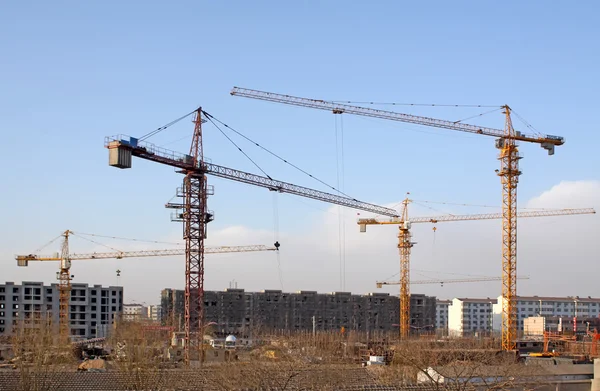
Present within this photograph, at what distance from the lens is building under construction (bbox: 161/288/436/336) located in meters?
99.4

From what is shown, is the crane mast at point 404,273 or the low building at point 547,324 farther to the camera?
the low building at point 547,324

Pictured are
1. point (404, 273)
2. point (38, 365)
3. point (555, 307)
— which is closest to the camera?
point (38, 365)

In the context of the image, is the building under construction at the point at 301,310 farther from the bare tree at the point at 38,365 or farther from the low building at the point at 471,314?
the bare tree at the point at 38,365

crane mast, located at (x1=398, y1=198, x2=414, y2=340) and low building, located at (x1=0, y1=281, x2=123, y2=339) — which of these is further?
low building, located at (x1=0, y1=281, x2=123, y2=339)

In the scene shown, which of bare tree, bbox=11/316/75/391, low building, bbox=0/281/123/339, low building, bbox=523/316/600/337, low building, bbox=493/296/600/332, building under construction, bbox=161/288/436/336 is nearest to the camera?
bare tree, bbox=11/316/75/391

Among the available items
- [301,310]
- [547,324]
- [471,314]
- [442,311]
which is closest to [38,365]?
[301,310]

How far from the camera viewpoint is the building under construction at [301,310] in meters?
99.4

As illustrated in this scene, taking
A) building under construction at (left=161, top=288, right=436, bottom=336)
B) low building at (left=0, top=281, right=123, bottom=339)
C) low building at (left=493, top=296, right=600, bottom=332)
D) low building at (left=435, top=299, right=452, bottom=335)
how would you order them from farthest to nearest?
low building at (left=435, top=299, right=452, bottom=335) → low building at (left=493, top=296, right=600, bottom=332) → building under construction at (left=161, top=288, right=436, bottom=336) → low building at (left=0, top=281, right=123, bottom=339)

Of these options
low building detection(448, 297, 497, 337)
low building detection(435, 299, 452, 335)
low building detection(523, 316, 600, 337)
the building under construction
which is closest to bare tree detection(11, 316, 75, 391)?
the building under construction

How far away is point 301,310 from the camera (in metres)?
102

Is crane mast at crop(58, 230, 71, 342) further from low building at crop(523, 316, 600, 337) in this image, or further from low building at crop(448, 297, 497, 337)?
low building at crop(448, 297, 497, 337)

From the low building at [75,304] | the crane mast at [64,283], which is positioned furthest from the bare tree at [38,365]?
the low building at [75,304]

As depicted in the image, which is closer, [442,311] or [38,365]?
[38,365]

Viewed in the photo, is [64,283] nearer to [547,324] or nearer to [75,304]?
[75,304]
